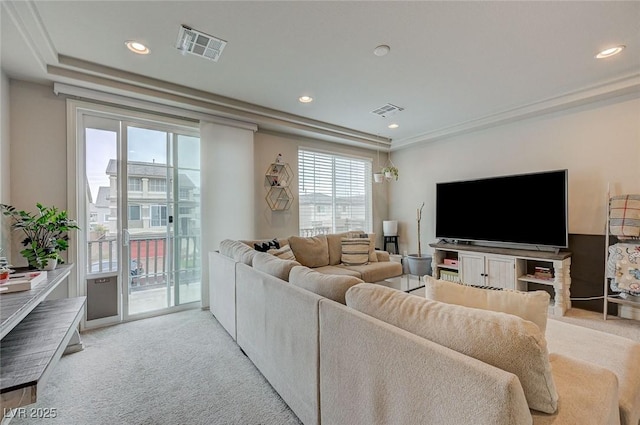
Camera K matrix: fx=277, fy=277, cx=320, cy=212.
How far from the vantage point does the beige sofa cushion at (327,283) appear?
152 cm

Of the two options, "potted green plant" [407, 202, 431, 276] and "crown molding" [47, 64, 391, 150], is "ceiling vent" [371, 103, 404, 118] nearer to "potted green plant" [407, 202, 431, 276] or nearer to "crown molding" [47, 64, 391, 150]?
"crown molding" [47, 64, 391, 150]

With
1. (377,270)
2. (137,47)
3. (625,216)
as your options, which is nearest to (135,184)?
(137,47)

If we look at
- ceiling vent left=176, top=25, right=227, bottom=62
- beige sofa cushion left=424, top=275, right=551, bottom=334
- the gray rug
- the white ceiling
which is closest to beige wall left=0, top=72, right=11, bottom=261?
the white ceiling

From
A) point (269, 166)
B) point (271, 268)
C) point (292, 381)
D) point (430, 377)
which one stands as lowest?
point (292, 381)

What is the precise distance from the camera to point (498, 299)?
49.9 inches

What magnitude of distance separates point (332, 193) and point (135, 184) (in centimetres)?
312

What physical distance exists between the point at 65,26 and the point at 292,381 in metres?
3.02

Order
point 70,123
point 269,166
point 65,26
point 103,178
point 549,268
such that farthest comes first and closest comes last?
point 269,166, point 549,268, point 103,178, point 70,123, point 65,26

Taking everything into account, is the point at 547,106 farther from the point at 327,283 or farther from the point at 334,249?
the point at 327,283

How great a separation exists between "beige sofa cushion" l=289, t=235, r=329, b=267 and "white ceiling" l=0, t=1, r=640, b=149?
183cm

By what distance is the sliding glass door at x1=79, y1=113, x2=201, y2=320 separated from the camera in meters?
3.10

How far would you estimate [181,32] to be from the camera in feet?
7.07

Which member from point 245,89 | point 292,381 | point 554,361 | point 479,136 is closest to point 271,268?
point 292,381

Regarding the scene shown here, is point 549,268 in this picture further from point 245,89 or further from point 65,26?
point 65,26
